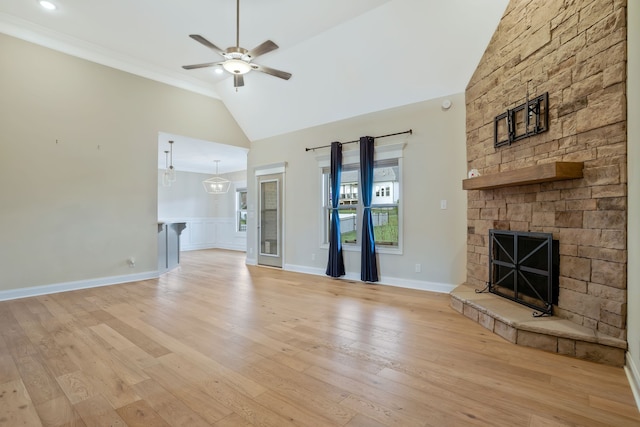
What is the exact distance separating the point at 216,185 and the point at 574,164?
8.91 m

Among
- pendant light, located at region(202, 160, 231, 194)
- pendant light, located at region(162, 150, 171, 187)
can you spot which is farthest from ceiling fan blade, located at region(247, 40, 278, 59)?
pendant light, located at region(202, 160, 231, 194)

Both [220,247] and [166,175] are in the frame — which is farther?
[220,247]

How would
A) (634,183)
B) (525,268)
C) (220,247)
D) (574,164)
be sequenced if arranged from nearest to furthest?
(634,183)
(574,164)
(525,268)
(220,247)

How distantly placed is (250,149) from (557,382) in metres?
6.63

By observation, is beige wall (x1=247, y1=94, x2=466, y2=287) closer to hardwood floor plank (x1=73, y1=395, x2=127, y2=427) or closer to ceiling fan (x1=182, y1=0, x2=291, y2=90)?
ceiling fan (x1=182, y1=0, x2=291, y2=90)

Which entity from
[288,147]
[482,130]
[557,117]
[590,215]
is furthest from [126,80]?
[590,215]

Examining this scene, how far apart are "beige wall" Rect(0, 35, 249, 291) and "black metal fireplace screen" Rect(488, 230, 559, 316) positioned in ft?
17.9

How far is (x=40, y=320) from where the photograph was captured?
3.27m

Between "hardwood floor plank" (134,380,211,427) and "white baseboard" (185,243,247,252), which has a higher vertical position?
"hardwood floor plank" (134,380,211,427)

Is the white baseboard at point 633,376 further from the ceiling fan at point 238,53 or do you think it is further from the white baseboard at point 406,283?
the ceiling fan at point 238,53

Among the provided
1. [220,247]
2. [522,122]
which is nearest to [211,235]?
[220,247]

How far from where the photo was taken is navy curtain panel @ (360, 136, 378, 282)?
16.5 feet

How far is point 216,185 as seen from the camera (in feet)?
31.4

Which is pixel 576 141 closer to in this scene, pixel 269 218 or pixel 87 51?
pixel 269 218
